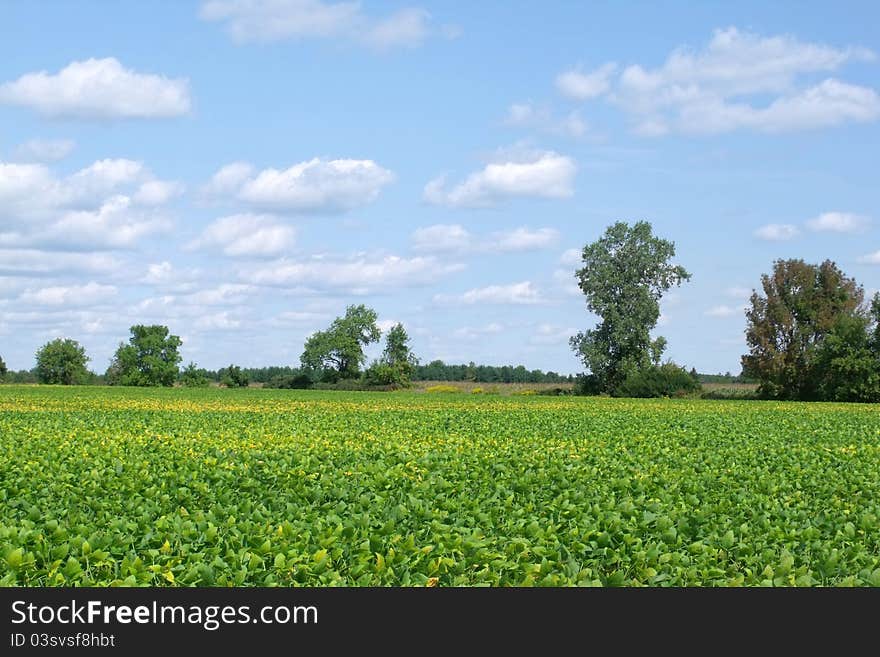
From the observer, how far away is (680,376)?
269 feet

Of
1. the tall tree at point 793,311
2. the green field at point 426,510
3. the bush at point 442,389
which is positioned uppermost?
the tall tree at point 793,311

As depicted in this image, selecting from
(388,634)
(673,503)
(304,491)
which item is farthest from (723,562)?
(304,491)

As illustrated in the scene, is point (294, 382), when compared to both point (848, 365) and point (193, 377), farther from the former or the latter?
point (848, 365)

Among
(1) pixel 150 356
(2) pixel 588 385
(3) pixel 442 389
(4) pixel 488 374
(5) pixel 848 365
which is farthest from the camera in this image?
(4) pixel 488 374

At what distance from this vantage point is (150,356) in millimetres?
127875

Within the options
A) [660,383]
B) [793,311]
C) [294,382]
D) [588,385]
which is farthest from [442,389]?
[793,311]

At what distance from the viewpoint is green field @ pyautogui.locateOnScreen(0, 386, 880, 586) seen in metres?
9.26

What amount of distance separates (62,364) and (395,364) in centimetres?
5256

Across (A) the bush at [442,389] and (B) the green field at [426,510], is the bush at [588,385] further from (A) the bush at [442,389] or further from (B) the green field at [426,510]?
(B) the green field at [426,510]

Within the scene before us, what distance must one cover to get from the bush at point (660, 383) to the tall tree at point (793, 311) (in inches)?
350

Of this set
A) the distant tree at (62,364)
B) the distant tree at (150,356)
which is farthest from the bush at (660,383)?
the distant tree at (62,364)

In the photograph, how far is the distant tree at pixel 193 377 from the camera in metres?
124

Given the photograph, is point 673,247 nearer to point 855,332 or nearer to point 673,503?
point 855,332

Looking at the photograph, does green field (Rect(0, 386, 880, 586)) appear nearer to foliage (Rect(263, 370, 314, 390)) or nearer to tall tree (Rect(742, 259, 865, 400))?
tall tree (Rect(742, 259, 865, 400))
